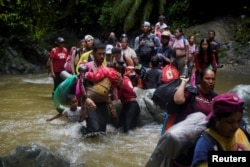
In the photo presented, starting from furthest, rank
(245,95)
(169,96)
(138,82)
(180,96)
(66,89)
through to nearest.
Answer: (138,82) < (245,95) < (66,89) < (169,96) < (180,96)

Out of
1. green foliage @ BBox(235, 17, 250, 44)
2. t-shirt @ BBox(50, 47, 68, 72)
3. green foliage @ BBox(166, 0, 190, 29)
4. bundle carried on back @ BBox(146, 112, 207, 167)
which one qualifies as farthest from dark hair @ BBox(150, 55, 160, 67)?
green foliage @ BBox(166, 0, 190, 29)

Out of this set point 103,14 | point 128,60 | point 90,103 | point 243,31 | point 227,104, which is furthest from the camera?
point 103,14

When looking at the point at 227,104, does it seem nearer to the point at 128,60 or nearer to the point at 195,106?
the point at 195,106

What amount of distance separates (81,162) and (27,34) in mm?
13991

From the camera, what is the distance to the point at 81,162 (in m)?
5.66

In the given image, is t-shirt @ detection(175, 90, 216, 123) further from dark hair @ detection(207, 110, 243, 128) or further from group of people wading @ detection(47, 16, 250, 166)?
dark hair @ detection(207, 110, 243, 128)

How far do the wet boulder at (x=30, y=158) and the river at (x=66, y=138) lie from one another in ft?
1.56

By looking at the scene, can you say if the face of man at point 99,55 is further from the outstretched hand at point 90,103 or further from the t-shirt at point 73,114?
the t-shirt at point 73,114

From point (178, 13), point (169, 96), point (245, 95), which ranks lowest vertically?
point (245, 95)

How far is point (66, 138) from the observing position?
22.4ft

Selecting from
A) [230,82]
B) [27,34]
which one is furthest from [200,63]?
[27,34]

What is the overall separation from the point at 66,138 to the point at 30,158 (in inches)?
68.2

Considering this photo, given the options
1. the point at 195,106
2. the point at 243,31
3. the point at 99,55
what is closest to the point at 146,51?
the point at 99,55

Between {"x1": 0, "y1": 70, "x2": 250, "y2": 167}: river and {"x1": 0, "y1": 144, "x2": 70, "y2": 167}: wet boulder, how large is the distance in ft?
1.56
